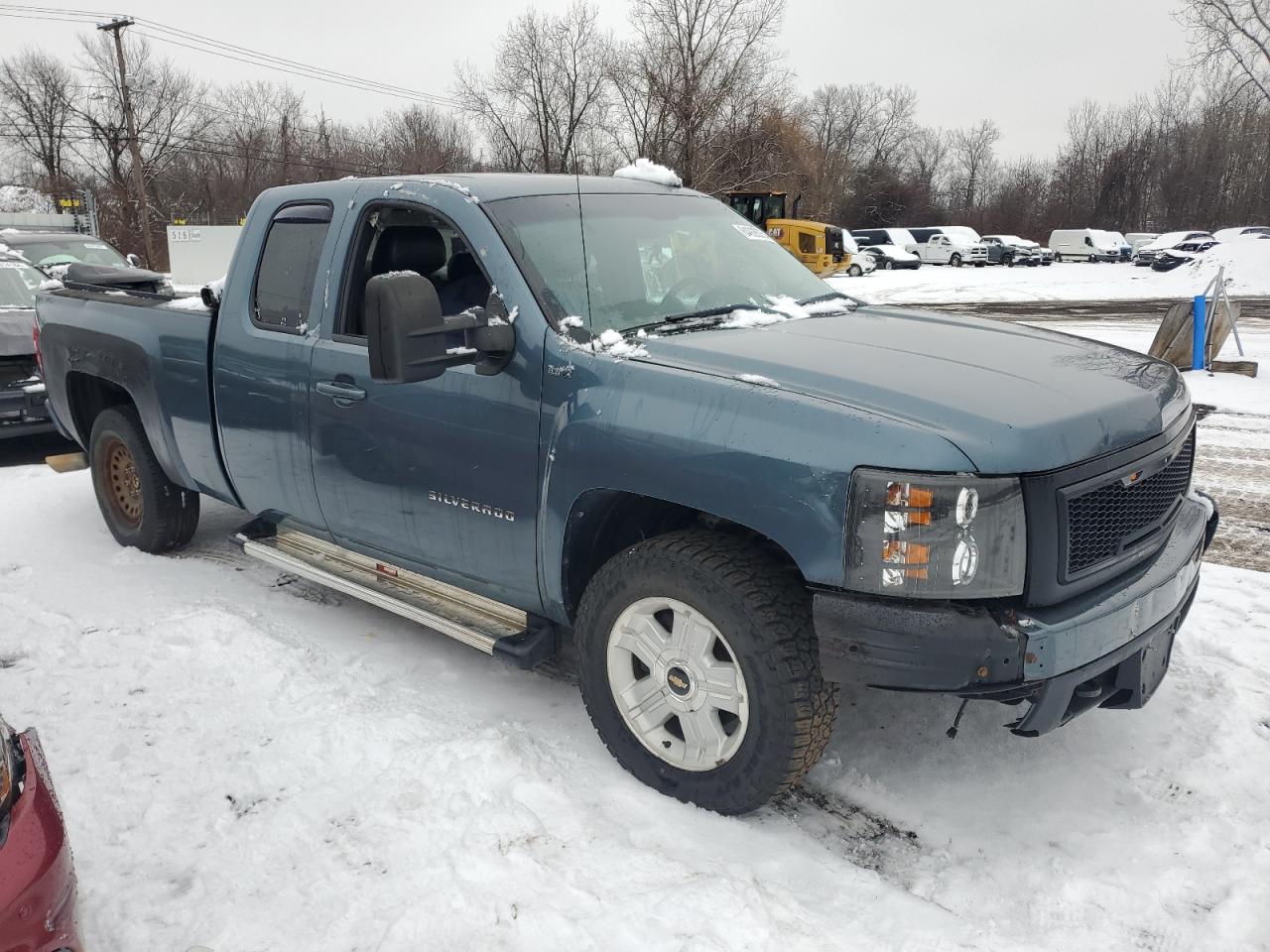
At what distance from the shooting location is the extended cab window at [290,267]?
160 inches

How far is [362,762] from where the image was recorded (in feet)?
10.7

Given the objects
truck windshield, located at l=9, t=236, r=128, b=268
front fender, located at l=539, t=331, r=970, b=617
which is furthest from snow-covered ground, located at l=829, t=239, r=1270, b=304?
front fender, located at l=539, t=331, r=970, b=617

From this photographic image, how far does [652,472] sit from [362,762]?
143 cm

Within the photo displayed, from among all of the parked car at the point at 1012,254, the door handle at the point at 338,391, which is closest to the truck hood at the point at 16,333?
the door handle at the point at 338,391

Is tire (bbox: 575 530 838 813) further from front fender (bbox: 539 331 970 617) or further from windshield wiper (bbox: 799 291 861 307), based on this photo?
windshield wiper (bbox: 799 291 861 307)

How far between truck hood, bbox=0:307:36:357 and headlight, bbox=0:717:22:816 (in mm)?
7267

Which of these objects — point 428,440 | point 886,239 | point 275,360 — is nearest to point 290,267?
point 275,360

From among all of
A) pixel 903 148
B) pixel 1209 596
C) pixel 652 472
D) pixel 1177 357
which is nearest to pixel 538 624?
pixel 652 472

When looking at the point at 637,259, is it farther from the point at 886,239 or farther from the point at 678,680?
the point at 886,239

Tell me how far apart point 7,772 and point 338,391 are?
203 centimetres

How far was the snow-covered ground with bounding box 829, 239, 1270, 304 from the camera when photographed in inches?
1099

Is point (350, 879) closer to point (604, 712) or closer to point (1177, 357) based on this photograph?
point (604, 712)

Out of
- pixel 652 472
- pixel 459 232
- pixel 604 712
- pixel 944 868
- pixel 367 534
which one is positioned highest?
pixel 459 232

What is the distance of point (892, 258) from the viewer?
44.7 metres
